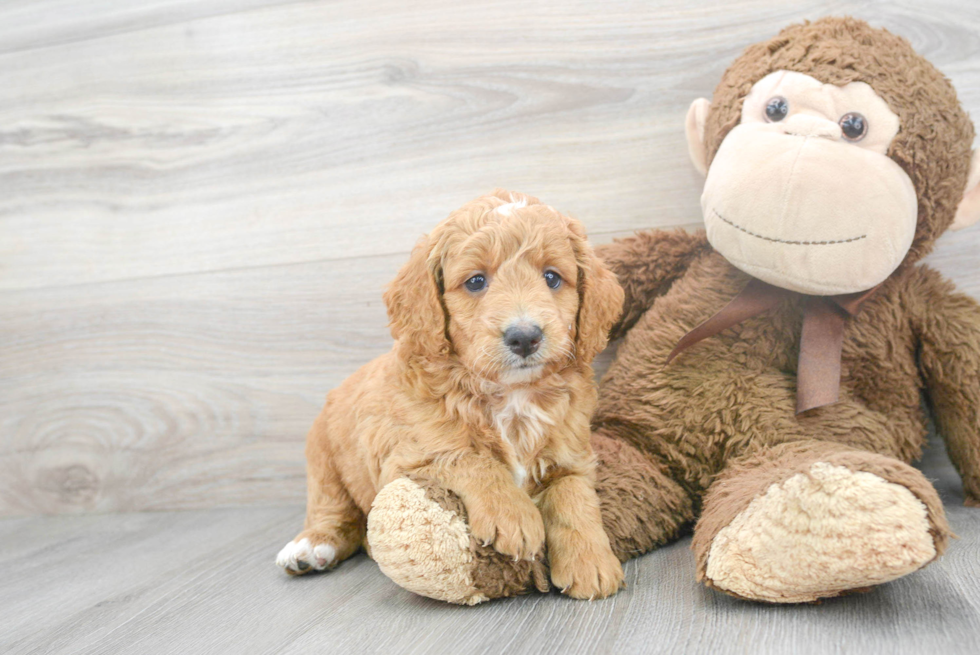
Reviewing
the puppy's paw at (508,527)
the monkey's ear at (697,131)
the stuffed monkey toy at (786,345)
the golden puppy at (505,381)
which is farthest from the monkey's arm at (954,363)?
the puppy's paw at (508,527)

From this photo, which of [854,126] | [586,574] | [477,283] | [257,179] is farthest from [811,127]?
[257,179]

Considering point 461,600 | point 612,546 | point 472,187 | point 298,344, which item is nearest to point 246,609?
point 461,600

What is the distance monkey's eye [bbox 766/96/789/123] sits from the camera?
1.31 meters

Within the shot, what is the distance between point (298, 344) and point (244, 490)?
0.47 meters

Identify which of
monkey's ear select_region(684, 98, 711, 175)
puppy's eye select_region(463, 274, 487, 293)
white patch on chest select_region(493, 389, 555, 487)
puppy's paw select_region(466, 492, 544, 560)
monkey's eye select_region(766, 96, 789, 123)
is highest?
monkey's eye select_region(766, 96, 789, 123)

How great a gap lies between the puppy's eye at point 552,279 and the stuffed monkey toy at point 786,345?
13.3 inches

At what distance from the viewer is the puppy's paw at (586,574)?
1.13 metres

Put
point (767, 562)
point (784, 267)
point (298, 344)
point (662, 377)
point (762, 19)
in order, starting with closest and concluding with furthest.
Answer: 1. point (767, 562)
2. point (784, 267)
3. point (662, 377)
4. point (762, 19)
5. point (298, 344)

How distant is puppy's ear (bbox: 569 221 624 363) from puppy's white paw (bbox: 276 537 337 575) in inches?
26.0

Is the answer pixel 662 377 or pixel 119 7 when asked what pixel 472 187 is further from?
pixel 119 7

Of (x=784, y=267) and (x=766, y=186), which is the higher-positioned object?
(x=766, y=186)

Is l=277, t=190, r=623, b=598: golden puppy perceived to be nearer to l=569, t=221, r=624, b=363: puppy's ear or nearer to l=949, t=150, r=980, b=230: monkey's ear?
l=569, t=221, r=624, b=363: puppy's ear

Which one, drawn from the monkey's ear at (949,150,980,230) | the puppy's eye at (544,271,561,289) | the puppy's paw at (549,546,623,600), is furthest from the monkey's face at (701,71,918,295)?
the puppy's paw at (549,546,623,600)

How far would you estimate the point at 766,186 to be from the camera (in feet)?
4.08
